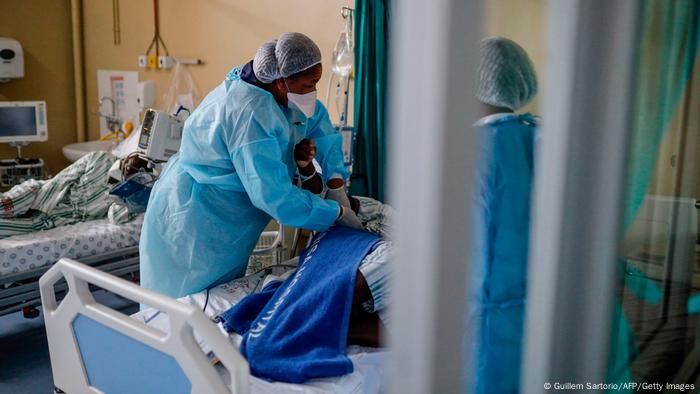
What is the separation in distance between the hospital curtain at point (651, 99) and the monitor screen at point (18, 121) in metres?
4.04

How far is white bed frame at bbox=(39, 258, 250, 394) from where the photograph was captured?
1361 mm

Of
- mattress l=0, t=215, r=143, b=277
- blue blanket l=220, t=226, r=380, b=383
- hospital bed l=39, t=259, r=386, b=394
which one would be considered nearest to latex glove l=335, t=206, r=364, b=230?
blue blanket l=220, t=226, r=380, b=383

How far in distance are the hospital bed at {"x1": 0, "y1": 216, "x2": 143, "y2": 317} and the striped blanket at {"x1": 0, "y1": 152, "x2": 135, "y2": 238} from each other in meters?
0.06

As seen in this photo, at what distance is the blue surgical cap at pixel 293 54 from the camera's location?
214cm

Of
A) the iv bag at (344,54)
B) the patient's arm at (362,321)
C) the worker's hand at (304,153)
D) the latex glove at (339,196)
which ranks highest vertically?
the iv bag at (344,54)

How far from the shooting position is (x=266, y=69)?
2.19 m

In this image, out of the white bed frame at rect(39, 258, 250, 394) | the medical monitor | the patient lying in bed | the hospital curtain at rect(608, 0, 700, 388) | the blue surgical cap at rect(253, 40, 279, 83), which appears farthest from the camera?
the medical monitor

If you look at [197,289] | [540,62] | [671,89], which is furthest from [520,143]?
[197,289]

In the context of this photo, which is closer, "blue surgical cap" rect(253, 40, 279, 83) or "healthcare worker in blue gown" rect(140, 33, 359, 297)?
"healthcare worker in blue gown" rect(140, 33, 359, 297)

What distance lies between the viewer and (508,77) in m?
1.13

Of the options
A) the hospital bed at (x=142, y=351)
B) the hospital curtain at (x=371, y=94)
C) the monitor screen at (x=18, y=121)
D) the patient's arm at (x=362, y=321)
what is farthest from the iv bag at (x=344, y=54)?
the monitor screen at (x=18, y=121)

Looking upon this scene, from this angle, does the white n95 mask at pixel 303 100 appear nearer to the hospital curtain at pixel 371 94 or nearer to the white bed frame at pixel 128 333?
the white bed frame at pixel 128 333

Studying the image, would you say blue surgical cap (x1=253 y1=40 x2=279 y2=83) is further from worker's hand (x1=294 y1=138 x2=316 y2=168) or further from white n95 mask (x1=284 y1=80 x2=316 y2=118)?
worker's hand (x1=294 y1=138 x2=316 y2=168)

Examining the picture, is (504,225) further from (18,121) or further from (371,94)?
(18,121)
